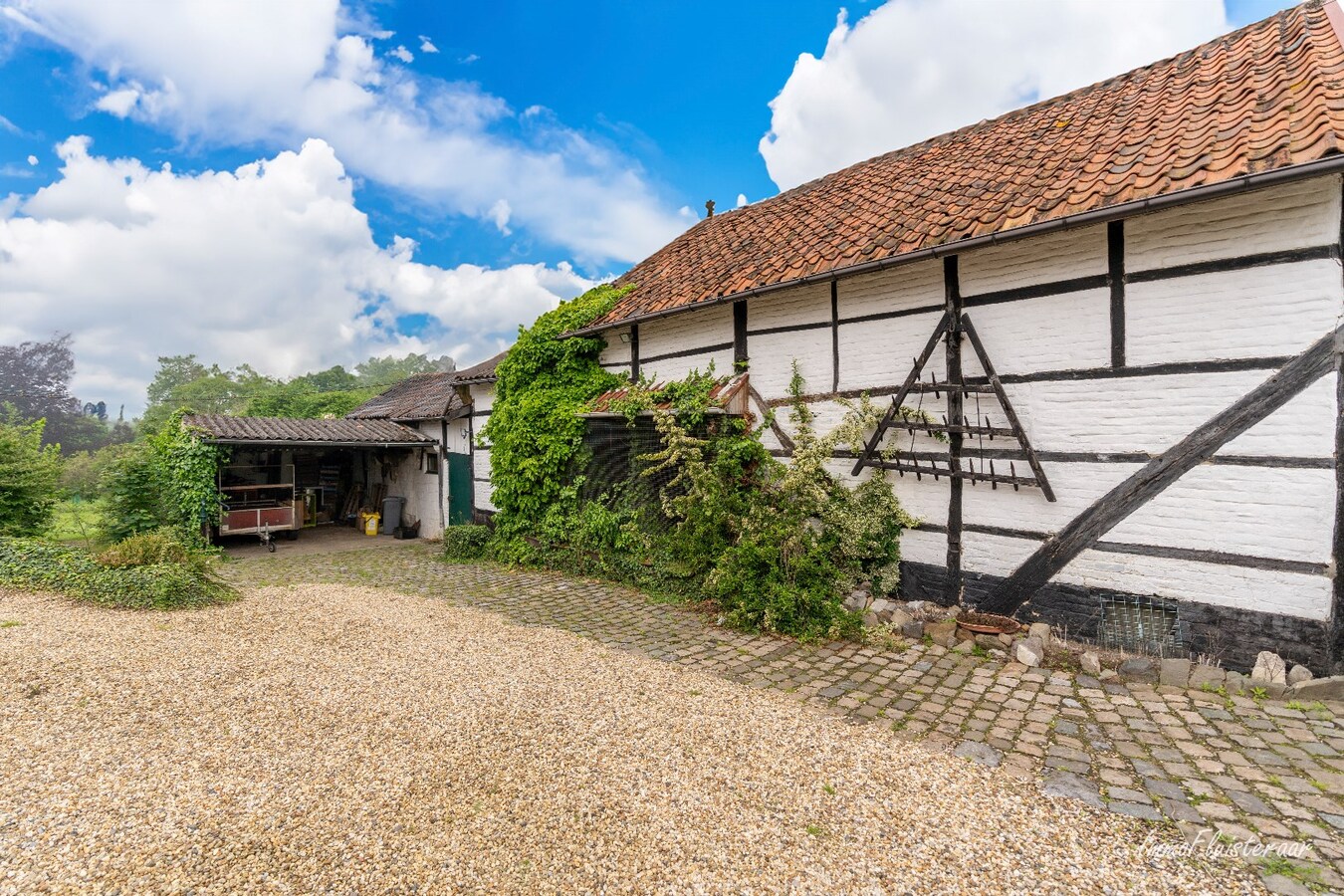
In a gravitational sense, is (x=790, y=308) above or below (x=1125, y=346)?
above

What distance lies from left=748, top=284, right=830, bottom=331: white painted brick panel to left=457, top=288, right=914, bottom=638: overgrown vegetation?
0.79 m

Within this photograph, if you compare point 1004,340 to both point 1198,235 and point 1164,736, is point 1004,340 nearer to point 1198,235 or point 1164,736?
point 1198,235

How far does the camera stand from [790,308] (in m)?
7.42

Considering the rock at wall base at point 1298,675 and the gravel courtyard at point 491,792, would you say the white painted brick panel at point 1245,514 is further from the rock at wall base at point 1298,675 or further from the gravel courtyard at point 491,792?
the gravel courtyard at point 491,792

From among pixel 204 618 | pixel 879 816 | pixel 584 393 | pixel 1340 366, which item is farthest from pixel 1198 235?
pixel 204 618

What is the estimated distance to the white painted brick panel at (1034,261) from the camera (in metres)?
5.19

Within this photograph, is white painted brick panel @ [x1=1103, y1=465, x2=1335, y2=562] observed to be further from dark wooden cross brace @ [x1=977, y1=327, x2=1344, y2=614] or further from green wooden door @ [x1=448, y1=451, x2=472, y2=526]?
green wooden door @ [x1=448, y1=451, x2=472, y2=526]

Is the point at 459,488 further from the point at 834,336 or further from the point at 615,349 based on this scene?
the point at 834,336

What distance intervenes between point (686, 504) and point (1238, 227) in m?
5.47

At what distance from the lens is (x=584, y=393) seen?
9891 millimetres

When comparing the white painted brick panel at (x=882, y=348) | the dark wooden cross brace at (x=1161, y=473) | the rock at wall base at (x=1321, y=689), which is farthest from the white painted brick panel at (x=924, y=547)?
the rock at wall base at (x=1321, y=689)

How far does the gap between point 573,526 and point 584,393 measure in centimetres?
223

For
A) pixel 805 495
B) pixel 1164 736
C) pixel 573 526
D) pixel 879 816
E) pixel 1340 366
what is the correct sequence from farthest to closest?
pixel 573 526 → pixel 805 495 → pixel 1340 366 → pixel 1164 736 → pixel 879 816

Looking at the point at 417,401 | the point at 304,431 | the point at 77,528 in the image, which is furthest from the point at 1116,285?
the point at 77,528
